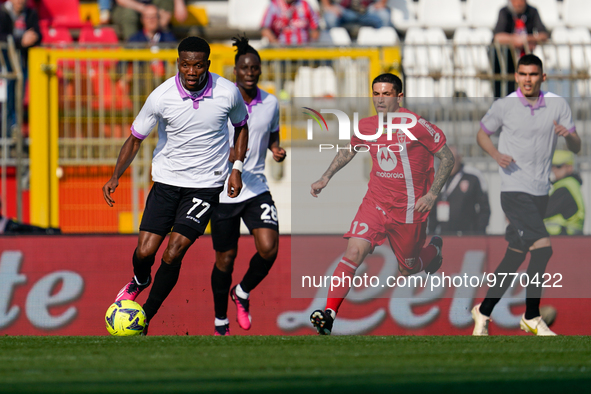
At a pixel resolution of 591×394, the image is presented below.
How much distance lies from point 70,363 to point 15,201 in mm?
4961

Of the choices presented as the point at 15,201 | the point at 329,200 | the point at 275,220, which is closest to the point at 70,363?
the point at 275,220

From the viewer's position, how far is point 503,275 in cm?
823

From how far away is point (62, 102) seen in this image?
9.52 meters

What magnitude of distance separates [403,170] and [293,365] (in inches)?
121

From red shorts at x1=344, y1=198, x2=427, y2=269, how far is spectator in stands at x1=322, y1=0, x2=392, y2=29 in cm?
676

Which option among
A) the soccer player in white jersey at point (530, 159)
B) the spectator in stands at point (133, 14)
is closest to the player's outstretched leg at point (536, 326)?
the soccer player in white jersey at point (530, 159)

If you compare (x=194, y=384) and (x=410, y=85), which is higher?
(x=410, y=85)

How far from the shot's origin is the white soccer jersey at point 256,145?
25.1 ft

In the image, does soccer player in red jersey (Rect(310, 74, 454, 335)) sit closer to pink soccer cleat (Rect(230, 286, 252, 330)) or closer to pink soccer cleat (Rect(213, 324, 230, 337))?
pink soccer cleat (Rect(230, 286, 252, 330))

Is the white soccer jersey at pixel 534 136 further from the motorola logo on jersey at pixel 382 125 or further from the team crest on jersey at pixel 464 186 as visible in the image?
the motorola logo on jersey at pixel 382 125

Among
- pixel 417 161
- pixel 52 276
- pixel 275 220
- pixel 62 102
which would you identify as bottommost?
pixel 52 276

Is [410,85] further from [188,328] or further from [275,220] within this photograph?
[188,328]

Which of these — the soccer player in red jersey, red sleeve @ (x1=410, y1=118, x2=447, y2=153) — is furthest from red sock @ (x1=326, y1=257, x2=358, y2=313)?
red sleeve @ (x1=410, y1=118, x2=447, y2=153)

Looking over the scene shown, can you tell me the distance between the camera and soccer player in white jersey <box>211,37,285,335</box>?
7.62 m
